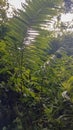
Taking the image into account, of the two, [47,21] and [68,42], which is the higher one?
[47,21]

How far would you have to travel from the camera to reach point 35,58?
7.55 feet

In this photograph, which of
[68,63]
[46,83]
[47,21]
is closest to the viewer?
[47,21]

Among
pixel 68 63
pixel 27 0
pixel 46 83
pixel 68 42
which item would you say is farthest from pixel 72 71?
pixel 68 42

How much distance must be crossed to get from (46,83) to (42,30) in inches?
16.2

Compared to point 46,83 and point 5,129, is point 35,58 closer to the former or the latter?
point 46,83

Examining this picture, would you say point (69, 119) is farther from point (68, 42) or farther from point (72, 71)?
point (68, 42)

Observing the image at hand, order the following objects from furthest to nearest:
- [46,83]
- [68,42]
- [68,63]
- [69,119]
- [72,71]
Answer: [68,42] < [68,63] < [72,71] < [46,83] < [69,119]

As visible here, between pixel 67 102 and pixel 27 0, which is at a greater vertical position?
pixel 27 0

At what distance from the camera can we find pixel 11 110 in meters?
2.73

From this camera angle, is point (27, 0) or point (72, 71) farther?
point (72, 71)

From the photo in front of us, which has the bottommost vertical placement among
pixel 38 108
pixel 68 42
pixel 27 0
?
pixel 68 42

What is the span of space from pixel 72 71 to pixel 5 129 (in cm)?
76

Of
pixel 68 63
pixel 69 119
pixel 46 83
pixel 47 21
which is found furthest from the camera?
pixel 68 63

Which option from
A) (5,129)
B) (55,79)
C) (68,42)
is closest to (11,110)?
(5,129)
